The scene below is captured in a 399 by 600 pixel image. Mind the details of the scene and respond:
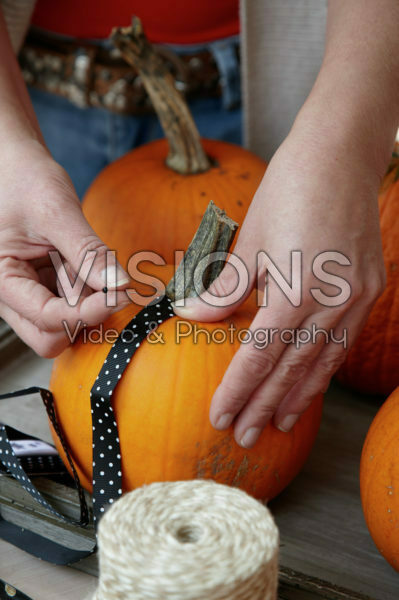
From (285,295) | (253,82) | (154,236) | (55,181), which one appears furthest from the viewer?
(253,82)

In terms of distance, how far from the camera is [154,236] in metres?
1.14

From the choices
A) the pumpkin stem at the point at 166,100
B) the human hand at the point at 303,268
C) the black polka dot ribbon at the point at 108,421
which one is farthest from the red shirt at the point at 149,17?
the black polka dot ribbon at the point at 108,421

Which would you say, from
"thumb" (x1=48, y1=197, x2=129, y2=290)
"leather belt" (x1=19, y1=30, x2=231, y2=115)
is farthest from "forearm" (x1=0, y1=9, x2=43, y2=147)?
"leather belt" (x1=19, y1=30, x2=231, y2=115)

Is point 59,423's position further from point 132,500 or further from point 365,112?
point 365,112

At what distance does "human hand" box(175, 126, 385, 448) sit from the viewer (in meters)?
0.65

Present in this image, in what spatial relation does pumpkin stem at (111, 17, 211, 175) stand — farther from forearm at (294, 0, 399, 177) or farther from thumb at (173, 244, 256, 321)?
thumb at (173, 244, 256, 321)

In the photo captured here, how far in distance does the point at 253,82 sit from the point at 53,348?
2.51 feet

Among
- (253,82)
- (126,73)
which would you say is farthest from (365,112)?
(126,73)

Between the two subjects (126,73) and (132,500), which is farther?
(126,73)

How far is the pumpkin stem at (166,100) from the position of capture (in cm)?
108

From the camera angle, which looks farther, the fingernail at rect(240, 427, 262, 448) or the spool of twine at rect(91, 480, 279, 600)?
the fingernail at rect(240, 427, 262, 448)

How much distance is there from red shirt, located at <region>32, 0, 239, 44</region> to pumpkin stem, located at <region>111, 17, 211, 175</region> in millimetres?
Answer: 176

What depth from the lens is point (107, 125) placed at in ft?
4.52

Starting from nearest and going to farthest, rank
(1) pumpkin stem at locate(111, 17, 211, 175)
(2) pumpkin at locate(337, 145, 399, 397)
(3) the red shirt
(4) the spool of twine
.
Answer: (4) the spool of twine
(2) pumpkin at locate(337, 145, 399, 397)
(1) pumpkin stem at locate(111, 17, 211, 175)
(3) the red shirt
